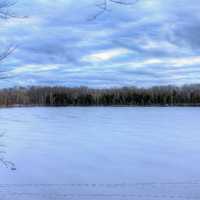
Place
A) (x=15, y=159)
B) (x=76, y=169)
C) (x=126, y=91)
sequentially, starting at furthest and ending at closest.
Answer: (x=126, y=91)
(x=15, y=159)
(x=76, y=169)

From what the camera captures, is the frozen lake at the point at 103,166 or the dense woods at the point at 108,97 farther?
the dense woods at the point at 108,97

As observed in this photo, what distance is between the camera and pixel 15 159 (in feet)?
26.8

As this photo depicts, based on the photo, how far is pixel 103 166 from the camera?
7.32 meters

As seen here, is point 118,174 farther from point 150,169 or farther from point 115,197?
point 115,197

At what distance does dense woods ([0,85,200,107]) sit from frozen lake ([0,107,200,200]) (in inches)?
912

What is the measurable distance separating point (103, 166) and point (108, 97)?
2940 cm

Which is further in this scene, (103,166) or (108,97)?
(108,97)

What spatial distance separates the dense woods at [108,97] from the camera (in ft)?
117

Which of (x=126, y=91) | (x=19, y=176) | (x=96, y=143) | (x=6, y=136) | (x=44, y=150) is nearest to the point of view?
(x=19, y=176)

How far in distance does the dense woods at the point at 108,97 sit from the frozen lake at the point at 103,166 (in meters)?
23.2

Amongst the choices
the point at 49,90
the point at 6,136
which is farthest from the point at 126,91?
the point at 6,136

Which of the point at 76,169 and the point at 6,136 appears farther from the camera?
the point at 6,136

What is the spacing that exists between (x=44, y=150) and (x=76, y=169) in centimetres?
234

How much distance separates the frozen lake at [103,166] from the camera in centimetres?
552
